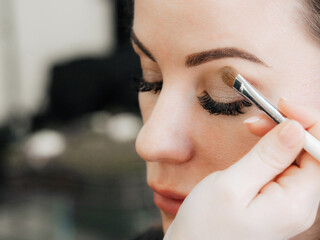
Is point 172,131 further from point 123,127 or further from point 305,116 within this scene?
point 123,127

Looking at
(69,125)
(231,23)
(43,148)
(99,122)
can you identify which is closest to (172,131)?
(231,23)

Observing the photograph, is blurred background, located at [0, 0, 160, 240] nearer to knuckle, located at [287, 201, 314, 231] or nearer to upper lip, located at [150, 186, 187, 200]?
upper lip, located at [150, 186, 187, 200]

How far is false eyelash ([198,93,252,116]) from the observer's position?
63cm

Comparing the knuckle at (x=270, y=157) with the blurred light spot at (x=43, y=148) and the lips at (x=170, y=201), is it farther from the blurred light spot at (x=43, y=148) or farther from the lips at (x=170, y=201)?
the blurred light spot at (x=43, y=148)

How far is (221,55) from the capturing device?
24.4 inches

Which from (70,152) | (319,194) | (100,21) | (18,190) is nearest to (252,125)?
(319,194)

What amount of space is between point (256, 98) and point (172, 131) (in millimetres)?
160

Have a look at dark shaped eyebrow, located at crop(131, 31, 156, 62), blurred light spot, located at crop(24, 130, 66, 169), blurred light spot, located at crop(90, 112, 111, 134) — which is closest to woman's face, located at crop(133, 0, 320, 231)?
dark shaped eyebrow, located at crop(131, 31, 156, 62)

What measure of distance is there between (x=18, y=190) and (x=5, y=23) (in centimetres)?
199

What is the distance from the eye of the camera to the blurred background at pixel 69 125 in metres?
2.14

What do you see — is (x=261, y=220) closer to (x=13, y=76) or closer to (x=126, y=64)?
(x=126, y=64)

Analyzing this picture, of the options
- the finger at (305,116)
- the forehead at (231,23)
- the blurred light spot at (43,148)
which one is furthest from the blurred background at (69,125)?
the finger at (305,116)

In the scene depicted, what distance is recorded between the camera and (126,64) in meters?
3.53

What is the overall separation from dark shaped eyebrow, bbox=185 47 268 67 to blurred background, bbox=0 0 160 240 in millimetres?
392
